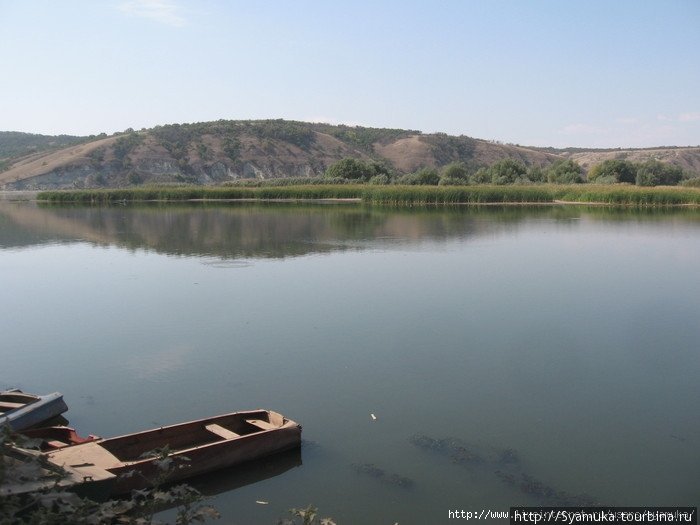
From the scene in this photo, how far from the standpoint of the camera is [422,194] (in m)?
46.4

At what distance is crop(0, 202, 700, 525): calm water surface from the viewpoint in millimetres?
6574

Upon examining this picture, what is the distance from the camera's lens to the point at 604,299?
14219 mm

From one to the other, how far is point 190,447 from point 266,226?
23902 mm

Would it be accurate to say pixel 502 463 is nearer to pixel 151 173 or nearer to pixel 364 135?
pixel 151 173

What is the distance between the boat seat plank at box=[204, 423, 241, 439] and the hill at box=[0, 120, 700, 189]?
69.2 metres

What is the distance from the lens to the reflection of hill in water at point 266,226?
2373 cm

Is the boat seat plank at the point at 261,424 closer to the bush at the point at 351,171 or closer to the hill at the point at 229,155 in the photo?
the bush at the point at 351,171

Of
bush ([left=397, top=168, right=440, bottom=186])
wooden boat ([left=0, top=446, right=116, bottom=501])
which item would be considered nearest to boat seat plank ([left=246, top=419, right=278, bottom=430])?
wooden boat ([left=0, top=446, right=116, bottom=501])

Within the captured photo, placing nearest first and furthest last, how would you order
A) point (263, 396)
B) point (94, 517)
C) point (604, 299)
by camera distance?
point (94, 517) < point (263, 396) < point (604, 299)

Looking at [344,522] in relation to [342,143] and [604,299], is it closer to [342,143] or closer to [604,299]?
[604,299]

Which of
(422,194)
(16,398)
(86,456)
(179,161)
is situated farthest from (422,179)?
(86,456)

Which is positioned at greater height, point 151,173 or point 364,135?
point 364,135

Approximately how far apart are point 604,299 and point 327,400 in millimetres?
7828

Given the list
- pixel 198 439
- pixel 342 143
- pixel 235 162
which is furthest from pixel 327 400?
pixel 342 143
